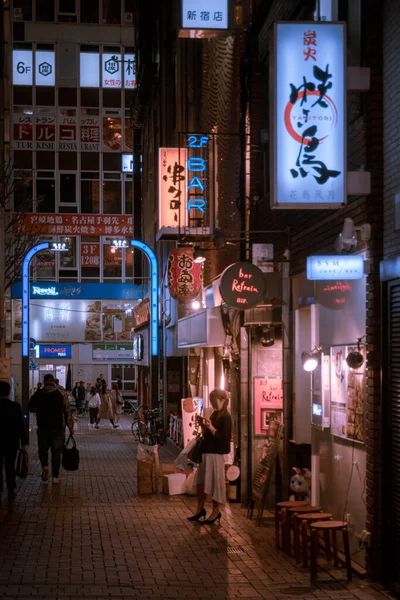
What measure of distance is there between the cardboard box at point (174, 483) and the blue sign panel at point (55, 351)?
4212cm

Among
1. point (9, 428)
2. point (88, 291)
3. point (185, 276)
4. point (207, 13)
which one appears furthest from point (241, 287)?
point (88, 291)

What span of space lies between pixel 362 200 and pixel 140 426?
19.5 m

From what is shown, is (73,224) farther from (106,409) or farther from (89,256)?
(89,256)

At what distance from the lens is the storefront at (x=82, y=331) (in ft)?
188

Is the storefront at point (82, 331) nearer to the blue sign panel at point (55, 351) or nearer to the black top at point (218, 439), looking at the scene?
the blue sign panel at point (55, 351)

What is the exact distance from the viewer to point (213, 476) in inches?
548

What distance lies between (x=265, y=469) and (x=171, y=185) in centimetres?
889

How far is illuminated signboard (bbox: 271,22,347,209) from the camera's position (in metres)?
9.98

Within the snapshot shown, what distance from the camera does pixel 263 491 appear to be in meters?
13.7

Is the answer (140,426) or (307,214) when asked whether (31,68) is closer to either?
(140,426)

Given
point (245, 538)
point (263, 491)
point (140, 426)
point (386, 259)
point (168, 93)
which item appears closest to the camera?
point (386, 259)

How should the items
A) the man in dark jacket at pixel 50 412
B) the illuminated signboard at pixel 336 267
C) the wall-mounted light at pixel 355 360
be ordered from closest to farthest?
the illuminated signboard at pixel 336 267 < the wall-mounted light at pixel 355 360 < the man in dark jacket at pixel 50 412

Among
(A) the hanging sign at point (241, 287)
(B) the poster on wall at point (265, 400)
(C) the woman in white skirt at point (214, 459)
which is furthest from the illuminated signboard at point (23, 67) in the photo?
(C) the woman in white skirt at point (214, 459)

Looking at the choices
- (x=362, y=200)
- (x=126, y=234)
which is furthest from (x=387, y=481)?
(x=126, y=234)
